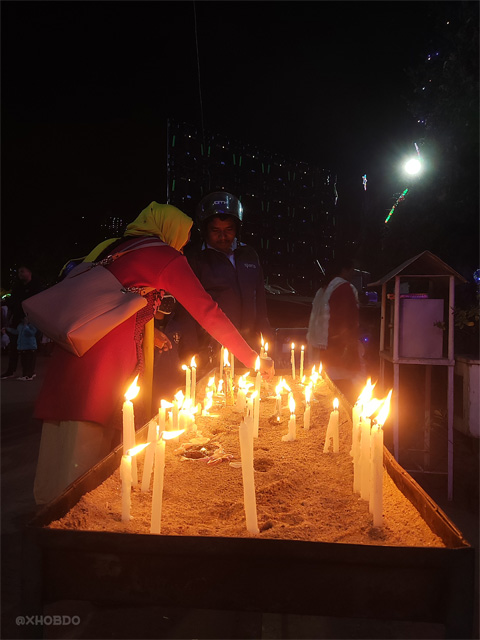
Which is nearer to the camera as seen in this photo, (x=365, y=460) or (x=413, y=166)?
(x=365, y=460)

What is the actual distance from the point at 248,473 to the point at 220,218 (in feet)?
11.9

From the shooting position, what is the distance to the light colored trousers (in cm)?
221

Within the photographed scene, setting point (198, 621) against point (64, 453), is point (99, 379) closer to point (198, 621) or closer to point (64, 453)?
point (64, 453)

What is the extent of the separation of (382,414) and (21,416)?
7126 millimetres

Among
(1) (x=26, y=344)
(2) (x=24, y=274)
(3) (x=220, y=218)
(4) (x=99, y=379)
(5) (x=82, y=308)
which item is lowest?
(1) (x=26, y=344)

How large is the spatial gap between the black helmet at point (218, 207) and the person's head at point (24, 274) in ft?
21.0

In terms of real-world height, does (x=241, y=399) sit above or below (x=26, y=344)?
above

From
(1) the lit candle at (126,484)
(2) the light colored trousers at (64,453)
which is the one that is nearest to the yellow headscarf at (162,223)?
(2) the light colored trousers at (64,453)

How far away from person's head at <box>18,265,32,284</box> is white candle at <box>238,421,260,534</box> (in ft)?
31.6

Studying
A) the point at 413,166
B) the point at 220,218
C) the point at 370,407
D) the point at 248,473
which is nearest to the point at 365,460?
the point at 370,407

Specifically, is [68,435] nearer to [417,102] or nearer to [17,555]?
[17,555]

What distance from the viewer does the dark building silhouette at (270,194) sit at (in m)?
16.5

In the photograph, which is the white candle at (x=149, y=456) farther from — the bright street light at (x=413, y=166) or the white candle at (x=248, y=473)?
the bright street light at (x=413, y=166)

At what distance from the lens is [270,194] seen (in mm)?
18359
